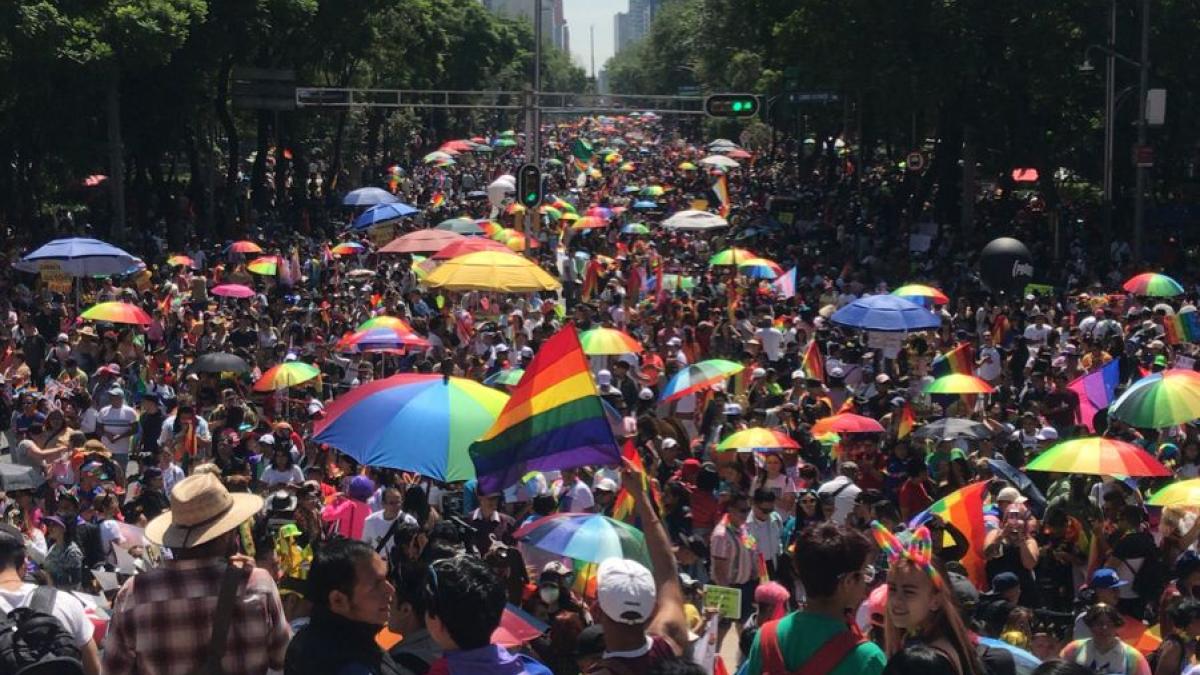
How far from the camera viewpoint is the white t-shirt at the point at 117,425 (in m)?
15.2

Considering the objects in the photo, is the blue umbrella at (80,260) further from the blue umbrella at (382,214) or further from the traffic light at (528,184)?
the blue umbrella at (382,214)

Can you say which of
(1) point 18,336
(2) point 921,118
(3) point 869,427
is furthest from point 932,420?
(2) point 921,118

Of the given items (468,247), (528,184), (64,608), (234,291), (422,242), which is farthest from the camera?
(528,184)

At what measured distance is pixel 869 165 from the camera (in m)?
59.9

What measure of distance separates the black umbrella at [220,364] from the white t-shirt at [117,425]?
5.17 ft

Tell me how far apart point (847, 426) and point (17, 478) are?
20.5 feet

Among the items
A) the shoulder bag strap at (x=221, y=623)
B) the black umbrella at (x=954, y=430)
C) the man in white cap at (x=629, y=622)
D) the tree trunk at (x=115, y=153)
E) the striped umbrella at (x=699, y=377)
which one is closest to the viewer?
the man in white cap at (x=629, y=622)

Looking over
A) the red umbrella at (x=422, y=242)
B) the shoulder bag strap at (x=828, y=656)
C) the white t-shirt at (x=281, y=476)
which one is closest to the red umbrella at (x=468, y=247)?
the red umbrella at (x=422, y=242)

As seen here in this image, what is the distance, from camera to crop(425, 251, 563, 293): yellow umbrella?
17531 mm

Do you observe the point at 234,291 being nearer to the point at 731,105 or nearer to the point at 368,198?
the point at 731,105

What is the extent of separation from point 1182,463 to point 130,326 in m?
12.5

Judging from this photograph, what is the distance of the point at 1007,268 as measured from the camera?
27.2 m

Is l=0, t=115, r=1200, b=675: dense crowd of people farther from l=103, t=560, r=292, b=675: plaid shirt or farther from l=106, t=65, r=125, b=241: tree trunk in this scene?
l=106, t=65, r=125, b=241: tree trunk

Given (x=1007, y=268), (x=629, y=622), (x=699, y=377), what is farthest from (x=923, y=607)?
(x=1007, y=268)
